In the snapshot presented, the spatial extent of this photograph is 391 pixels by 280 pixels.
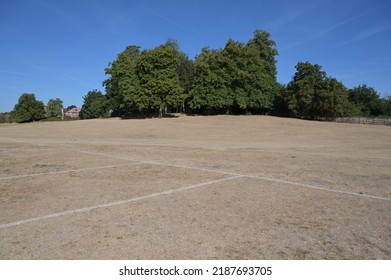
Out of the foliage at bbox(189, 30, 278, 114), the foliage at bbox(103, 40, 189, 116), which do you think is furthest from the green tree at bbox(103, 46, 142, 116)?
the foliage at bbox(189, 30, 278, 114)

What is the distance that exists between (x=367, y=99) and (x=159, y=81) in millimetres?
56202

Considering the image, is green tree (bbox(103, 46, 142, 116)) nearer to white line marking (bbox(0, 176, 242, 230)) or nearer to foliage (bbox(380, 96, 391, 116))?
white line marking (bbox(0, 176, 242, 230))

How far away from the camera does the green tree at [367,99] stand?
72.4 meters

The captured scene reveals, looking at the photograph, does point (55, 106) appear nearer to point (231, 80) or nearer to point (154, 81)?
point (154, 81)

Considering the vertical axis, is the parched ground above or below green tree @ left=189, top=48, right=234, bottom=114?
below

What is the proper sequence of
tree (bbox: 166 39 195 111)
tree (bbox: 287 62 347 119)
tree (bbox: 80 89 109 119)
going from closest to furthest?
tree (bbox: 287 62 347 119) < tree (bbox: 166 39 195 111) < tree (bbox: 80 89 109 119)

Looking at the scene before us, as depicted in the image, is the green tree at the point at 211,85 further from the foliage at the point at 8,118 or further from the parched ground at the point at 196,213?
the foliage at the point at 8,118

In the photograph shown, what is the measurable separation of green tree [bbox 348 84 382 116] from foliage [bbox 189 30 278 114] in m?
37.1

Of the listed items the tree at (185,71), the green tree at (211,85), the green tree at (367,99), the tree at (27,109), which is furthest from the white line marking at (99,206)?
the green tree at (367,99)

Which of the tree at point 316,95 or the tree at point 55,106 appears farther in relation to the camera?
the tree at point 55,106

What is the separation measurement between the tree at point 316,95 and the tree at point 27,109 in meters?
55.1

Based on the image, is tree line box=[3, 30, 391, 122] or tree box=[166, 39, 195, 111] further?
tree box=[166, 39, 195, 111]

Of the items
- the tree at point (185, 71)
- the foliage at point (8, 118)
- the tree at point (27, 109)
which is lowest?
the foliage at point (8, 118)

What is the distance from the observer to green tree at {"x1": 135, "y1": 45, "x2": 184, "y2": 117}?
143 feet
